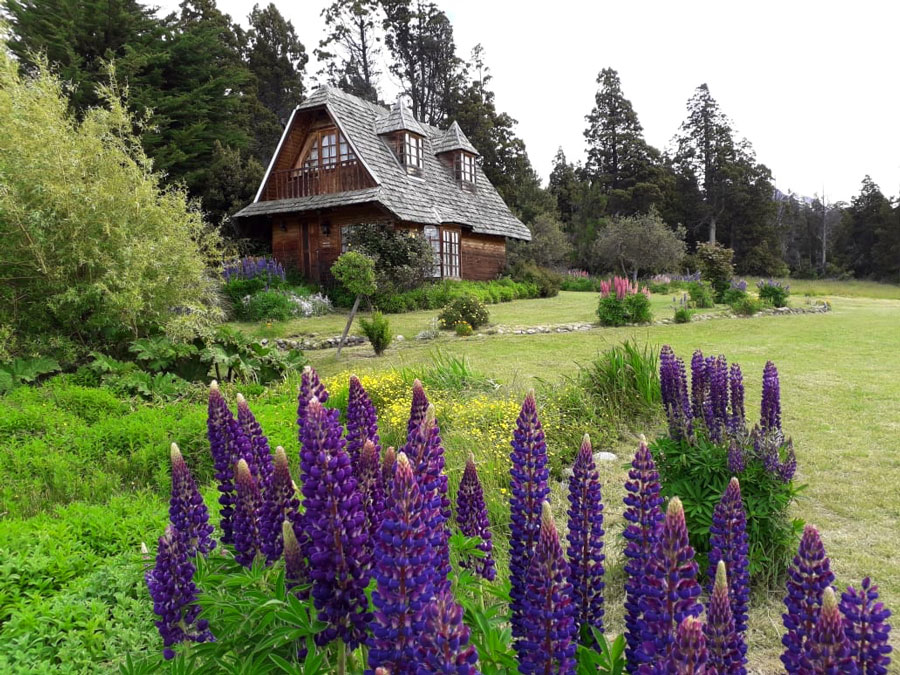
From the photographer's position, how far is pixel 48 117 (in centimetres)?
761

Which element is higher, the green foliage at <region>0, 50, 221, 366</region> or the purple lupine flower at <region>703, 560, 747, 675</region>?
the green foliage at <region>0, 50, 221, 366</region>

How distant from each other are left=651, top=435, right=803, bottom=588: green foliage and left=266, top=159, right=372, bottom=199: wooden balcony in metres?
17.7

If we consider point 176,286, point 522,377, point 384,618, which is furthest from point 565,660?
point 176,286

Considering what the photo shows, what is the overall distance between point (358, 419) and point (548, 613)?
1.01 metres

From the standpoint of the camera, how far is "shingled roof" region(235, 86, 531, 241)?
1928cm

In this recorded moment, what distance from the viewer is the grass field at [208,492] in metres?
2.75

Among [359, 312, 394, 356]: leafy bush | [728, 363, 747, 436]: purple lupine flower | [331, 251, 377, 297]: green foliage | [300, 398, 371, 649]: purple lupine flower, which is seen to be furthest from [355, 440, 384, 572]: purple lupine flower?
[331, 251, 377, 297]: green foliage

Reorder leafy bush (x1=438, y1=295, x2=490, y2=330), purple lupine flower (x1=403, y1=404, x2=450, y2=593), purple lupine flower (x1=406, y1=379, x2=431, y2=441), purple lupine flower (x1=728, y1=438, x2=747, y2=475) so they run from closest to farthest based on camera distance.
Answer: purple lupine flower (x1=403, y1=404, x2=450, y2=593) < purple lupine flower (x1=406, y1=379, x2=431, y2=441) < purple lupine flower (x1=728, y1=438, x2=747, y2=475) < leafy bush (x1=438, y1=295, x2=490, y2=330)

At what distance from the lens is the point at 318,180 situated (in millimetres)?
20328

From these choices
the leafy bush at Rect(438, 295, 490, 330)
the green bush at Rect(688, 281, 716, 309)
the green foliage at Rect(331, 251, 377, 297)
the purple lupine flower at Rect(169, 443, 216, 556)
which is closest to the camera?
the purple lupine flower at Rect(169, 443, 216, 556)

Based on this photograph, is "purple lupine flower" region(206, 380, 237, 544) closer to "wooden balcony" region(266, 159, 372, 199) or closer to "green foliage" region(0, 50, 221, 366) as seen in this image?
"green foliage" region(0, 50, 221, 366)

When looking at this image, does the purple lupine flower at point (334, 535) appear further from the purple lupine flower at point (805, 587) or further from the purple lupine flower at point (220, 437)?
the purple lupine flower at point (805, 587)

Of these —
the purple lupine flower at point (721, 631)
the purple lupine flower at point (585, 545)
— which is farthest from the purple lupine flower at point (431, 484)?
the purple lupine flower at point (721, 631)

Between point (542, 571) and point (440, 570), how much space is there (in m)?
0.27
